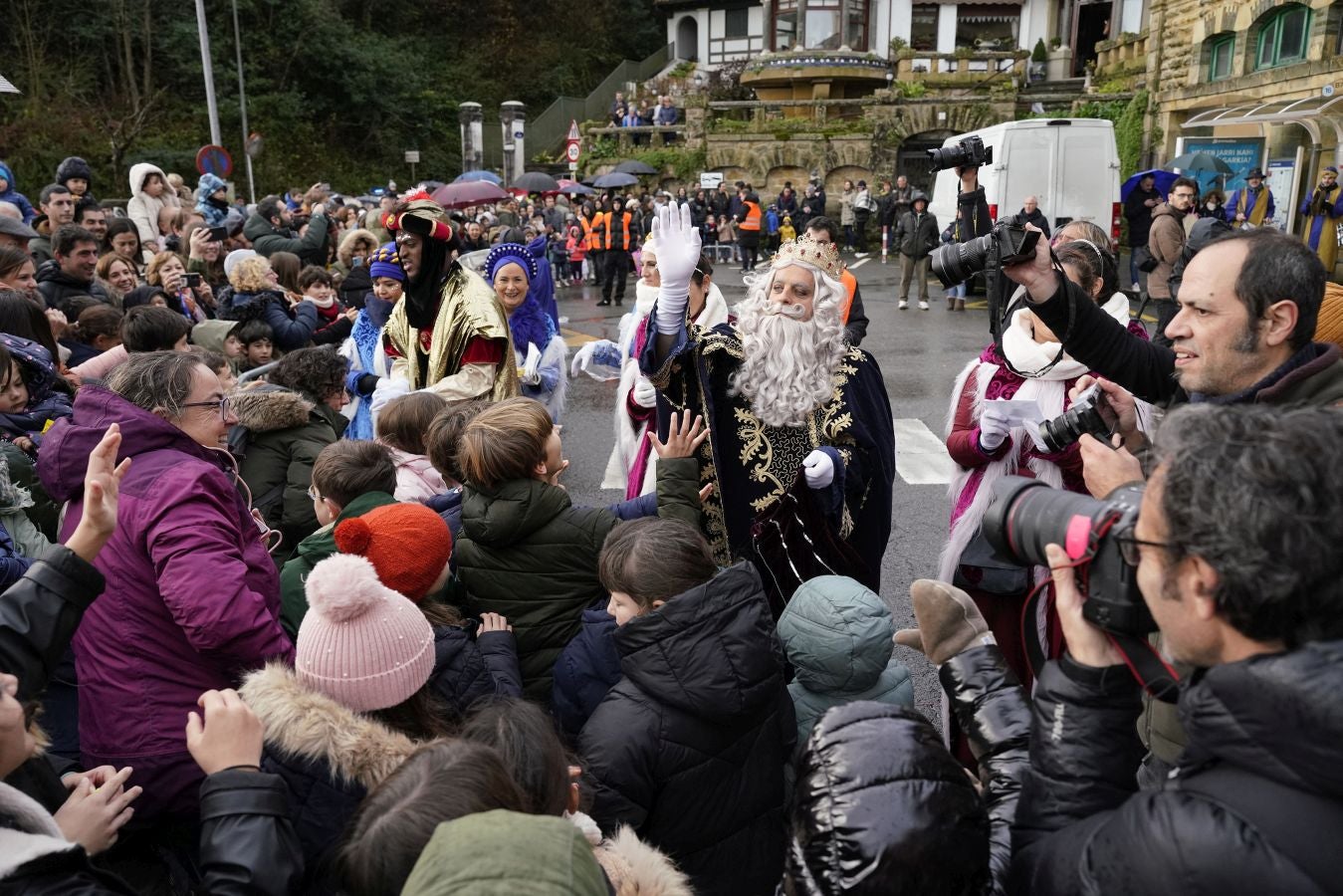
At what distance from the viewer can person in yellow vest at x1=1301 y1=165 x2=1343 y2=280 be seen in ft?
43.7

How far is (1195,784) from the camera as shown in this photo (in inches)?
49.2

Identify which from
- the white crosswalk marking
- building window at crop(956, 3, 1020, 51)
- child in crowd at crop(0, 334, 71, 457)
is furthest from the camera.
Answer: building window at crop(956, 3, 1020, 51)

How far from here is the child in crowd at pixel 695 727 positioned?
7.06ft

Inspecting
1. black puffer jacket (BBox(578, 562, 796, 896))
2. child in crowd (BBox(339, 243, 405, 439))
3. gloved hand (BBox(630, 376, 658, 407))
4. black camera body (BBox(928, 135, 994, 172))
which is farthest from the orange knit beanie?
child in crowd (BBox(339, 243, 405, 439))

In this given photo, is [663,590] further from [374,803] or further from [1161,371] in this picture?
[1161,371]

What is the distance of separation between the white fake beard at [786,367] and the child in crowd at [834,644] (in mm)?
900

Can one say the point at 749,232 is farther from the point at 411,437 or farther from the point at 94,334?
the point at 411,437

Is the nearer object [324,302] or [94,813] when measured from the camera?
[94,813]

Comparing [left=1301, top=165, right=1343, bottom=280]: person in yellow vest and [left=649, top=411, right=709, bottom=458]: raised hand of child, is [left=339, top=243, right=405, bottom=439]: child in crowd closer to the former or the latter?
[left=649, top=411, right=709, bottom=458]: raised hand of child

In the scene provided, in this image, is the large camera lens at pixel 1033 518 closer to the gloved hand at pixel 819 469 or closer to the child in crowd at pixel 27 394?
the gloved hand at pixel 819 469

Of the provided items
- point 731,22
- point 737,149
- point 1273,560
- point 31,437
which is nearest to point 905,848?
point 1273,560

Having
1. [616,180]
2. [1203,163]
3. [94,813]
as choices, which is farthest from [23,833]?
[616,180]

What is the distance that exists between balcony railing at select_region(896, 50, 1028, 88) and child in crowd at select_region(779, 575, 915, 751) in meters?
32.6

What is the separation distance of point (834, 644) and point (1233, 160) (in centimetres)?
1872
